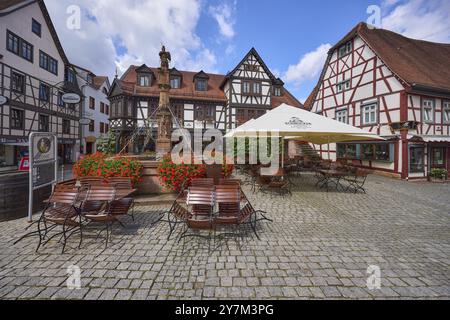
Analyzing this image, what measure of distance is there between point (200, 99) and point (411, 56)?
55.0ft

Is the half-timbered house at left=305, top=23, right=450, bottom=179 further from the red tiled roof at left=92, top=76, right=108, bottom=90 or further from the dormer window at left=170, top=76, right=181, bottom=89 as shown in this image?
the red tiled roof at left=92, top=76, right=108, bottom=90

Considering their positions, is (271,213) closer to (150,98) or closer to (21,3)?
(150,98)

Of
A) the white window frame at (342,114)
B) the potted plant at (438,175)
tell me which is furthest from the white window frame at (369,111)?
the potted plant at (438,175)

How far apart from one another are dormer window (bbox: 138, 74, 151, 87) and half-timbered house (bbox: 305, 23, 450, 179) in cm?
1723

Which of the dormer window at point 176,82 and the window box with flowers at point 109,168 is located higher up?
the dormer window at point 176,82

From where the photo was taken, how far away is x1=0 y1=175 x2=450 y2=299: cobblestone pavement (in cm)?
250

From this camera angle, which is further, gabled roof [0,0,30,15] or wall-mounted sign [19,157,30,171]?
gabled roof [0,0,30,15]

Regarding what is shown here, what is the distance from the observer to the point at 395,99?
12094 mm

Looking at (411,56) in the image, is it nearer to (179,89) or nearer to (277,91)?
(277,91)

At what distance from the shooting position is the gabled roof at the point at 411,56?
1177 cm

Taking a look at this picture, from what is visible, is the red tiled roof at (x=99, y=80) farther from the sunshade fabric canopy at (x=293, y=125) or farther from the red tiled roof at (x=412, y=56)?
the red tiled roof at (x=412, y=56)

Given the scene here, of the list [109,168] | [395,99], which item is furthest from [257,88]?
[109,168]

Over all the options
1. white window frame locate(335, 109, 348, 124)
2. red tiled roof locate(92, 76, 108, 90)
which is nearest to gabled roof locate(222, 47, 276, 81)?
white window frame locate(335, 109, 348, 124)

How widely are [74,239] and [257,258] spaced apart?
3.50m
